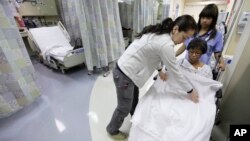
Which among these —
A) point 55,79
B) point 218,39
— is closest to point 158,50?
point 218,39

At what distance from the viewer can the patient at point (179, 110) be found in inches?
30.8

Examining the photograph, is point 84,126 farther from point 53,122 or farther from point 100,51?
point 100,51

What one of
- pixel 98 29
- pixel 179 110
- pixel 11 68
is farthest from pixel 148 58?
pixel 98 29

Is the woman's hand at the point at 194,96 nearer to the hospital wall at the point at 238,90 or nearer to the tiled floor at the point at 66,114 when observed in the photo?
the hospital wall at the point at 238,90

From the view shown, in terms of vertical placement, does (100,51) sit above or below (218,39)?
below

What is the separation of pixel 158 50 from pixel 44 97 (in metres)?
1.90

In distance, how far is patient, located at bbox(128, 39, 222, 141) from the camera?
78cm

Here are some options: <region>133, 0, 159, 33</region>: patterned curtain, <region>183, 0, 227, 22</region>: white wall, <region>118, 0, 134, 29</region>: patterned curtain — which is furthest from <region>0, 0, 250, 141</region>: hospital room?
<region>183, 0, 227, 22</region>: white wall

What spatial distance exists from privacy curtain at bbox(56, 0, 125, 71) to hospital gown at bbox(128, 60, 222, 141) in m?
1.63

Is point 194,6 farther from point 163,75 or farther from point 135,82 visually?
point 135,82

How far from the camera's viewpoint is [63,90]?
89.7 inches

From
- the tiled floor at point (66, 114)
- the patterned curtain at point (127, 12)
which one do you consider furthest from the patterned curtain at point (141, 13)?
the tiled floor at point (66, 114)

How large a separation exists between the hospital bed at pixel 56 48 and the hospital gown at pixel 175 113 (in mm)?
1871

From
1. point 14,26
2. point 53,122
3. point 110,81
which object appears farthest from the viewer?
point 110,81
